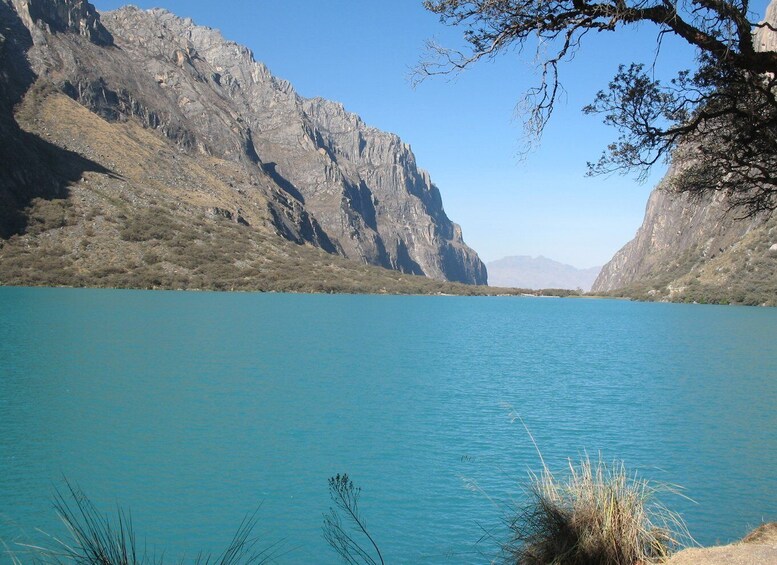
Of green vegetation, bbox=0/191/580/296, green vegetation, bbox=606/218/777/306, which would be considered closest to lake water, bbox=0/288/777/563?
green vegetation, bbox=0/191/580/296

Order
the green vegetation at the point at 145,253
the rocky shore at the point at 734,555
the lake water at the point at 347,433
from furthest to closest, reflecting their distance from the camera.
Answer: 1. the green vegetation at the point at 145,253
2. the lake water at the point at 347,433
3. the rocky shore at the point at 734,555

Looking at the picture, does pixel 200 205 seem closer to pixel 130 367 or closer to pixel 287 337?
pixel 287 337

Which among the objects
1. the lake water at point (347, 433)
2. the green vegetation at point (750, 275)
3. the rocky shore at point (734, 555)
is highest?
the green vegetation at point (750, 275)

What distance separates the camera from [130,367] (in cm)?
3653

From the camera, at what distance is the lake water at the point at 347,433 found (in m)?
15.8

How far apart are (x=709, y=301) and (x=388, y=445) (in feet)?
640

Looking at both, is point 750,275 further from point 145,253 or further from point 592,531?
point 592,531

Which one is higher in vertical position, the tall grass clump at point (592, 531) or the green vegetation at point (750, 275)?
the green vegetation at point (750, 275)

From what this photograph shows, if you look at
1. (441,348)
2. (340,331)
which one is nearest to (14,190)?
(340,331)

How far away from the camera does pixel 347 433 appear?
79.8ft

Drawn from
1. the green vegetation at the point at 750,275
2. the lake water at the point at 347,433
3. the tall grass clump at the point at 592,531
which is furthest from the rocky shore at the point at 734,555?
the green vegetation at the point at 750,275

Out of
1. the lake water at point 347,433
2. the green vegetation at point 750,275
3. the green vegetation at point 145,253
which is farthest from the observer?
the green vegetation at point 750,275

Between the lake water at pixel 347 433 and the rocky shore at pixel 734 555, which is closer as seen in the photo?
the rocky shore at pixel 734 555

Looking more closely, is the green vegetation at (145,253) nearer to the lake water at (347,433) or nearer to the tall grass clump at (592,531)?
the lake water at (347,433)
